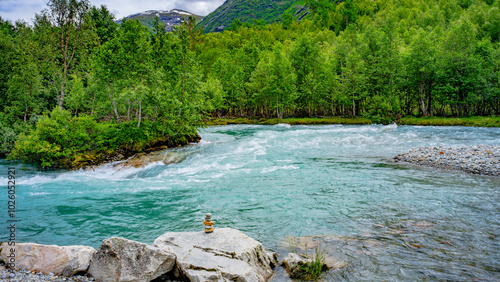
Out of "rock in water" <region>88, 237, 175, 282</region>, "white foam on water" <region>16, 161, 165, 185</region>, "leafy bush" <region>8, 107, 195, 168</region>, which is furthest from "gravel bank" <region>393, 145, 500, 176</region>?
"leafy bush" <region>8, 107, 195, 168</region>

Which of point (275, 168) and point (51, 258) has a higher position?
point (51, 258)

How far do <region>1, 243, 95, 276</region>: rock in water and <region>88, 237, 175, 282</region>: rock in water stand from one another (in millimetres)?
408

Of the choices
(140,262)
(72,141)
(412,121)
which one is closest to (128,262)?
(140,262)

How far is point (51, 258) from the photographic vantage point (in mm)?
6738

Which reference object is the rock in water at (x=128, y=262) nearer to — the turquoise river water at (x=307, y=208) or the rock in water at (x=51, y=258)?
the rock in water at (x=51, y=258)

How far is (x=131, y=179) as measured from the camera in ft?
61.0

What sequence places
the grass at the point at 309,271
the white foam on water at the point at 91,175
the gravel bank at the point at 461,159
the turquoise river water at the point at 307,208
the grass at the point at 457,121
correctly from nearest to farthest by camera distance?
1. the grass at the point at 309,271
2. the turquoise river water at the point at 307,208
3. the gravel bank at the point at 461,159
4. the white foam on water at the point at 91,175
5. the grass at the point at 457,121

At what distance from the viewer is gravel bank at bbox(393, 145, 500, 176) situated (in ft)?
52.4

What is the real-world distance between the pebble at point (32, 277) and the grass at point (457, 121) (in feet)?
156

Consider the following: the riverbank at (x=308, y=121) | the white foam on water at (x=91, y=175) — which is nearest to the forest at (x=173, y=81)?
the white foam on water at (x=91, y=175)

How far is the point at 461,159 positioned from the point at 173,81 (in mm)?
25373

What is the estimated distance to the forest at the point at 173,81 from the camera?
2516cm

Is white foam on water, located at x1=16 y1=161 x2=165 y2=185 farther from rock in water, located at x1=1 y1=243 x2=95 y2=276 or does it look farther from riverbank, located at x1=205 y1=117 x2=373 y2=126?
riverbank, located at x1=205 y1=117 x2=373 y2=126

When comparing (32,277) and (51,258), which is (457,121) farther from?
(32,277)
